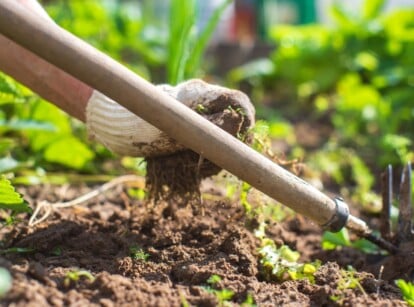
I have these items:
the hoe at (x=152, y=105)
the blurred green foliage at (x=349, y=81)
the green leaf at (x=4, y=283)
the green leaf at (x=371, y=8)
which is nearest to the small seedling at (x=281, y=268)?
the hoe at (x=152, y=105)

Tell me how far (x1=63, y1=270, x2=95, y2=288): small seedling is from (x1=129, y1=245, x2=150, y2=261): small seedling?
0.25 m

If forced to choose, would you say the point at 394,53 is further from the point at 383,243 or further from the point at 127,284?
the point at 127,284

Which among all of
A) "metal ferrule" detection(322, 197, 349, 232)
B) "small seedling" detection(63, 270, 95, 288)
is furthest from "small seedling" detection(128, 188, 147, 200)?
"small seedling" detection(63, 270, 95, 288)

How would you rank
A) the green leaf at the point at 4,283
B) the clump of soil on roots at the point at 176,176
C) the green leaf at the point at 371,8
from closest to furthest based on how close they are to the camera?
the green leaf at the point at 4,283, the clump of soil on roots at the point at 176,176, the green leaf at the point at 371,8

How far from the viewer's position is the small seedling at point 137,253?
1989mm

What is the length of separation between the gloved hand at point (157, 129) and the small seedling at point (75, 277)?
487mm

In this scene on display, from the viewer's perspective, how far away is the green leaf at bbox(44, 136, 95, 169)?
3.14m

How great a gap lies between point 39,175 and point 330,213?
1.41m

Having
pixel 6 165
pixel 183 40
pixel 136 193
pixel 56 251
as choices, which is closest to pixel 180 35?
pixel 183 40

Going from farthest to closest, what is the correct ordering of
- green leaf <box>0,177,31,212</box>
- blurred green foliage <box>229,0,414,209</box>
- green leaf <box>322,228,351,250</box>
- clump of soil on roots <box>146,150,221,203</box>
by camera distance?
blurred green foliage <box>229,0,414,209</box> < green leaf <box>322,228,351,250</box> < clump of soil on roots <box>146,150,221,203</box> < green leaf <box>0,177,31,212</box>

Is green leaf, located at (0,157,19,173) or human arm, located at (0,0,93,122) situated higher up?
human arm, located at (0,0,93,122)

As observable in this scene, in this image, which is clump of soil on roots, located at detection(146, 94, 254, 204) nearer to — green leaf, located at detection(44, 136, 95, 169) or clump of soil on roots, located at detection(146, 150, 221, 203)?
clump of soil on roots, located at detection(146, 150, 221, 203)

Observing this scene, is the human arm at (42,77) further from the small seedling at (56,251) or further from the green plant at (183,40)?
the green plant at (183,40)

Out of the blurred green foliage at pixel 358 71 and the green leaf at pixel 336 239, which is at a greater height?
the blurred green foliage at pixel 358 71
